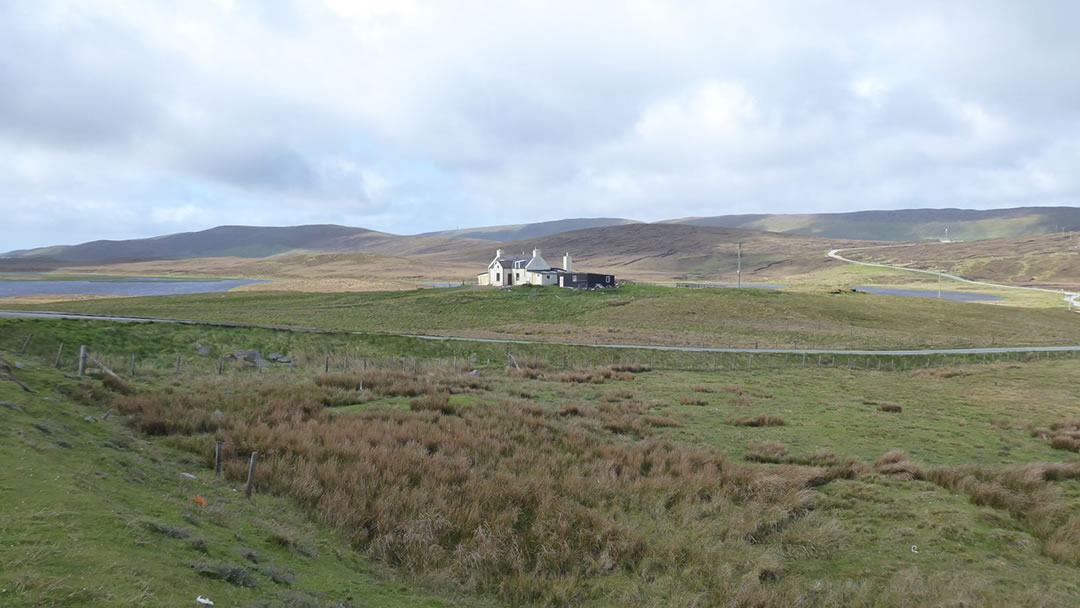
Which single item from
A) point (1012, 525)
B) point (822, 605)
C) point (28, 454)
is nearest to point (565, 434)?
point (822, 605)

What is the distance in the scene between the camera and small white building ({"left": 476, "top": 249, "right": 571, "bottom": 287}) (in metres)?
105

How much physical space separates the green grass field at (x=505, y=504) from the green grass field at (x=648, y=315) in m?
33.0

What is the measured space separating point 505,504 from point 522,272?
3822 inches

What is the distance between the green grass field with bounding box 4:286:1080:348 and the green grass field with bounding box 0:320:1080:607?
33.0 meters

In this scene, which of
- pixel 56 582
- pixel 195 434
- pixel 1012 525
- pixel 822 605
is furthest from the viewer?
pixel 195 434

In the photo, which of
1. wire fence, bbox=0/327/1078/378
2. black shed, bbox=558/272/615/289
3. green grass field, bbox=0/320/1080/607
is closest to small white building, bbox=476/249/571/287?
black shed, bbox=558/272/615/289

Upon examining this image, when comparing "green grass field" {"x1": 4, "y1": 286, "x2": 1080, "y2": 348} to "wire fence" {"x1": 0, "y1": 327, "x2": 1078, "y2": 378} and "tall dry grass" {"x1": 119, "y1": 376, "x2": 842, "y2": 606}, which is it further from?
"tall dry grass" {"x1": 119, "y1": 376, "x2": 842, "y2": 606}

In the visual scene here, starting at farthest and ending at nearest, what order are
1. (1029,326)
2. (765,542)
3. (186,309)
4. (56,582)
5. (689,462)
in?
(1029,326)
(186,309)
(689,462)
(765,542)
(56,582)

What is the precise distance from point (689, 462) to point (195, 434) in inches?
510

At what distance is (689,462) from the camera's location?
629 inches

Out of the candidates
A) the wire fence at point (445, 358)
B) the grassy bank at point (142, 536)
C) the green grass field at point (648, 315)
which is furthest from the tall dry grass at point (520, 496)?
the green grass field at point (648, 315)

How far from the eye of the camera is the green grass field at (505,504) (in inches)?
321

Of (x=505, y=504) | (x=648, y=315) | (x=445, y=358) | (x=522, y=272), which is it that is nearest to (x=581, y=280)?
(x=522, y=272)

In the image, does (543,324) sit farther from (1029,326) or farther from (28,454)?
(1029,326)
